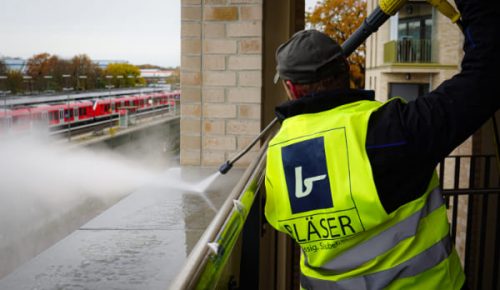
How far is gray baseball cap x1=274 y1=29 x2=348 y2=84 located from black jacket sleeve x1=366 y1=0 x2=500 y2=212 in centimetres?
21

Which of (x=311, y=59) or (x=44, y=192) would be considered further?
(x=44, y=192)

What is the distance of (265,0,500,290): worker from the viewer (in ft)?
4.09

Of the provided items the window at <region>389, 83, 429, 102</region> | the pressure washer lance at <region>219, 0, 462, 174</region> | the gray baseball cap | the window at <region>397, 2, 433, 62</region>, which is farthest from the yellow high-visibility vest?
the window at <region>389, 83, 429, 102</region>

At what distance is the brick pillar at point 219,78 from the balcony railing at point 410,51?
44.2 ft

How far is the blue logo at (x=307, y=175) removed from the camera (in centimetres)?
141

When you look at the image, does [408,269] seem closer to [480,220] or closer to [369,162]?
[369,162]

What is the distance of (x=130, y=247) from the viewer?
1.92 m

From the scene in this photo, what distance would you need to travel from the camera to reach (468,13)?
124 centimetres

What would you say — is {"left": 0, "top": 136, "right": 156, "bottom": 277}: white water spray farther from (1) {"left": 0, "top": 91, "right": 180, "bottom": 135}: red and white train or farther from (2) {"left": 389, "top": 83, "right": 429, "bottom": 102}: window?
(2) {"left": 389, "top": 83, "right": 429, "bottom": 102}: window

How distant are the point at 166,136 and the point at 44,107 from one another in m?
14.9

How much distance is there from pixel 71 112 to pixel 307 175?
121ft

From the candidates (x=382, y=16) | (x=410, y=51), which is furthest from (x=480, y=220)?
(x=410, y=51)

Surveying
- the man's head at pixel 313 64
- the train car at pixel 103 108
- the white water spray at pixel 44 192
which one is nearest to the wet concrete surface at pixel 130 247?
the man's head at pixel 313 64

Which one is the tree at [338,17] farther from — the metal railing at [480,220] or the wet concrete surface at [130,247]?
the wet concrete surface at [130,247]
